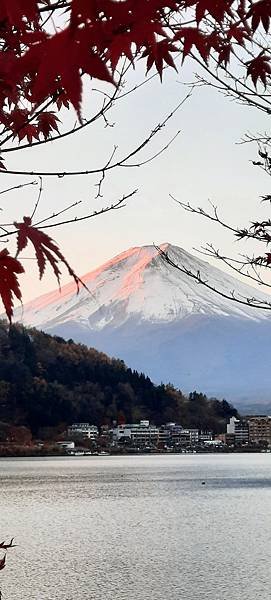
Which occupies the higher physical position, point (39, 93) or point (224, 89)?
point (224, 89)

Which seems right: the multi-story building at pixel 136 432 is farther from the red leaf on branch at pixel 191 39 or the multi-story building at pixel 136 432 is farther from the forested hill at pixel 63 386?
the red leaf on branch at pixel 191 39

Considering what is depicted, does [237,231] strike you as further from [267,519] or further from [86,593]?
[267,519]

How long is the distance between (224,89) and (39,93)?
2.43m

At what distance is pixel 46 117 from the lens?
10.1 feet

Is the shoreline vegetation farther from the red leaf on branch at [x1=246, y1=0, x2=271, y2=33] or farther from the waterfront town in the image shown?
the red leaf on branch at [x1=246, y1=0, x2=271, y2=33]

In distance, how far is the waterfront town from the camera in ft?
316

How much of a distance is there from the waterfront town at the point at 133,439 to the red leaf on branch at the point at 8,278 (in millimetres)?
89918

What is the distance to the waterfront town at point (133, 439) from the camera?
96375 millimetres

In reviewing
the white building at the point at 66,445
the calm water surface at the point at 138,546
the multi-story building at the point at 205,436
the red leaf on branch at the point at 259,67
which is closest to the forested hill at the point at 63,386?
the white building at the point at 66,445

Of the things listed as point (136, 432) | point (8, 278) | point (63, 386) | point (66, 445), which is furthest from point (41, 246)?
point (66, 445)

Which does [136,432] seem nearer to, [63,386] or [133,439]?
[133,439]

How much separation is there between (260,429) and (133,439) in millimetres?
32528

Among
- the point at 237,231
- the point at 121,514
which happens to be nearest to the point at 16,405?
the point at 121,514

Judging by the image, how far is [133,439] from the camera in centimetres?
10881
